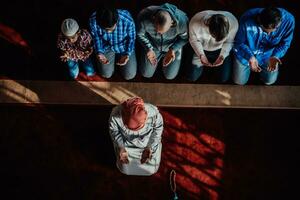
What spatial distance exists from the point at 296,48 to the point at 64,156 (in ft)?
7.00

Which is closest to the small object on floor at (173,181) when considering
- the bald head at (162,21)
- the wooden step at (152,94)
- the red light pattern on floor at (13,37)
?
the wooden step at (152,94)

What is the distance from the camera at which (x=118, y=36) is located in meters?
3.06

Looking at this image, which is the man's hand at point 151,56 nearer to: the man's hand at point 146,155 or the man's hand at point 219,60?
the man's hand at point 219,60

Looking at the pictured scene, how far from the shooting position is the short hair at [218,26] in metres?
2.72

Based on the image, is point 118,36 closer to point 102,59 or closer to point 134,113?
point 102,59

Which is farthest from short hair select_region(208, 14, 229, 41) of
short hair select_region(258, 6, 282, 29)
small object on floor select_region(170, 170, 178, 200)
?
small object on floor select_region(170, 170, 178, 200)

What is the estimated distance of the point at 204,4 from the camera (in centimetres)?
364

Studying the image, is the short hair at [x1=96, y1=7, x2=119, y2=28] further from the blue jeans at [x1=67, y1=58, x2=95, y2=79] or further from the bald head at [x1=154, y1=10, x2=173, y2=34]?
the blue jeans at [x1=67, y1=58, x2=95, y2=79]

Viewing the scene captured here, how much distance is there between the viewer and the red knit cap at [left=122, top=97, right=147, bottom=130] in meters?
2.59

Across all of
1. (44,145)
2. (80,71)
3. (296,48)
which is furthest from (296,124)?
(44,145)

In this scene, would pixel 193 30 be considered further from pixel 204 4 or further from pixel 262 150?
pixel 262 150

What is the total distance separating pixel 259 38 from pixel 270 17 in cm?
32

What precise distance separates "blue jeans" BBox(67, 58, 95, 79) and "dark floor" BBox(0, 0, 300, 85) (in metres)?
0.13

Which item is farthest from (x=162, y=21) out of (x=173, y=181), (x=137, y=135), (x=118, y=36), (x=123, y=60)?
(x=173, y=181)
